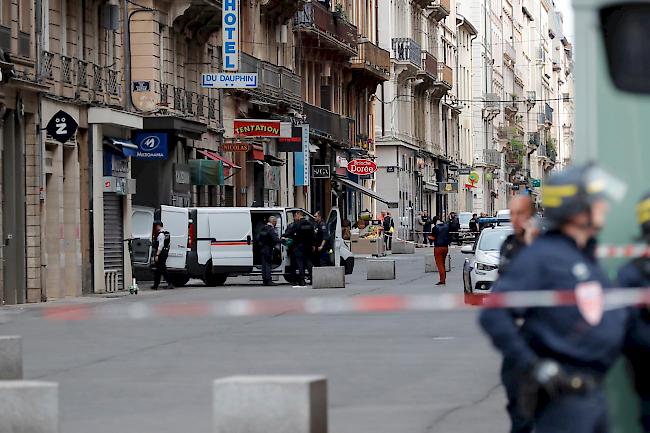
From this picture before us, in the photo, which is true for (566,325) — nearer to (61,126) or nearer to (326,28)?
(61,126)

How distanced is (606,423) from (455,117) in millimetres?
100264

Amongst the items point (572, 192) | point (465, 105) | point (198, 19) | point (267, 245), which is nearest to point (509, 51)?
point (465, 105)

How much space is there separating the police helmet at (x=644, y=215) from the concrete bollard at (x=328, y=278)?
2860 cm

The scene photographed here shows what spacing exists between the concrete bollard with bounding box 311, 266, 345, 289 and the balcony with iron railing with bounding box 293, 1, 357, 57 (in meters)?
24.9

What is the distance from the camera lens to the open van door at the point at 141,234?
41531mm

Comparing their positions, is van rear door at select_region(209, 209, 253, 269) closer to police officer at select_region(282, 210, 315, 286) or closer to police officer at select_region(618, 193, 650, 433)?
police officer at select_region(282, 210, 315, 286)

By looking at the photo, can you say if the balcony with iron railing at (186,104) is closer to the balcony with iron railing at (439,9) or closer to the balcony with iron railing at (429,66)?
the balcony with iron railing at (429,66)

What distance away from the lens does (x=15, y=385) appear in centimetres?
1166

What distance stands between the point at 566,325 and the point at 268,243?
3160cm

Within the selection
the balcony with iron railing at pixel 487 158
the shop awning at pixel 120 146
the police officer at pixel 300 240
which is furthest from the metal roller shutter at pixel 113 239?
the balcony with iron railing at pixel 487 158

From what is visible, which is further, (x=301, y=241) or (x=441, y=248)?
(x=301, y=241)

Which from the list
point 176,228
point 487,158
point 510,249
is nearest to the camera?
point 510,249

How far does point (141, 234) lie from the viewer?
42.0 m

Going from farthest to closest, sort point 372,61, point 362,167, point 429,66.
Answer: point 429,66
point 372,61
point 362,167
